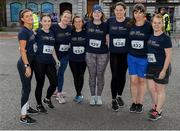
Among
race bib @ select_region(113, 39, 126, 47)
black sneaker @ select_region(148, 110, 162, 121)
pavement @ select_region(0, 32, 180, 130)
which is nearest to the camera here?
pavement @ select_region(0, 32, 180, 130)

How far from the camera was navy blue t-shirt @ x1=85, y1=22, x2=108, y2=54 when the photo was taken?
666cm

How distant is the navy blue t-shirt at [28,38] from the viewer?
567 cm

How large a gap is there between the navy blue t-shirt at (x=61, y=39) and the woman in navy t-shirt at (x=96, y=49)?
0.39 m

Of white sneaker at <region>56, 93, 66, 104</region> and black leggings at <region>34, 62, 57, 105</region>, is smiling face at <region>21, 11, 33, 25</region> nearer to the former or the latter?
black leggings at <region>34, 62, 57, 105</region>

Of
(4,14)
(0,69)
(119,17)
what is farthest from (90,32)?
(4,14)

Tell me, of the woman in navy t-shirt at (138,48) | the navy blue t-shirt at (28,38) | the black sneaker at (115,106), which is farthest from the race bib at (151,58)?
the navy blue t-shirt at (28,38)

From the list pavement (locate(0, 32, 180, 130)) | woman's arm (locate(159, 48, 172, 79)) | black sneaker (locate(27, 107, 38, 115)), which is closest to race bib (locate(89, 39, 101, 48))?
pavement (locate(0, 32, 180, 130))

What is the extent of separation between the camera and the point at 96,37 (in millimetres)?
6719

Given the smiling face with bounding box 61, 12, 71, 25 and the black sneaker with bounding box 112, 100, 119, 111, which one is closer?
the black sneaker with bounding box 112, 100, 119, 111

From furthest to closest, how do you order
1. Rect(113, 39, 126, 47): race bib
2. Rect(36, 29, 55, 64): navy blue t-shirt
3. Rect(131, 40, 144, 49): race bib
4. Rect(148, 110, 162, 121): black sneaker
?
Rect(113, 39, 126, 47): race bib → Rect(36, 29, 55, 64): navy blue t-shirt → Rect(131, 40, 144, 49): race bib → Rect(148, 110, 162, 121): black sneaker

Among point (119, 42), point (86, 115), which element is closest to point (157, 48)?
point (119, 42)

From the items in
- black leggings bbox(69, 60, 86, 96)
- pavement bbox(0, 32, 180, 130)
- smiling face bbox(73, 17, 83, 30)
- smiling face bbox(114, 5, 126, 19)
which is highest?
smiling face bbox(114, 5, 126, 19)

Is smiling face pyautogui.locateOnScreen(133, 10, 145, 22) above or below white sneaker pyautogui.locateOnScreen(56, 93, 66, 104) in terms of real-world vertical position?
above

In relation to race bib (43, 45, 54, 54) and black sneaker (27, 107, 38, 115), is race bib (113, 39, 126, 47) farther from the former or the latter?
black sneaker (27, 107, 38, 115)
